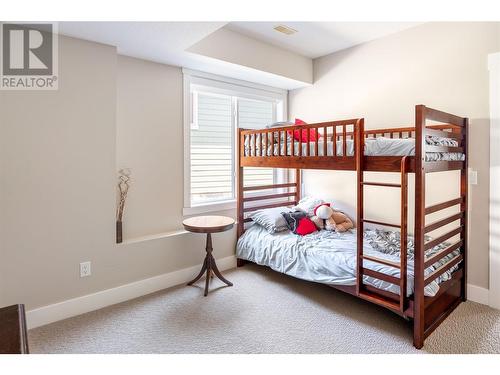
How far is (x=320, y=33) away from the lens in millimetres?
3158

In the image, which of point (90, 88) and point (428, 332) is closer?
point (428, 332)

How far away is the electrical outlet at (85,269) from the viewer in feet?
8.16

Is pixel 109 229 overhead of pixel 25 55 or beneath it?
beneath

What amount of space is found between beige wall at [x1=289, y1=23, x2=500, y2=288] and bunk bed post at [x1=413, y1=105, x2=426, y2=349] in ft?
3.43

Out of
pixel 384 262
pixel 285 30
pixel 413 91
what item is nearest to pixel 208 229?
pixel 384 262

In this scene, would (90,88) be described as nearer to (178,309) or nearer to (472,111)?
(178,309)

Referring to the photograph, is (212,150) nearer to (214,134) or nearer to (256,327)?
(214,134)

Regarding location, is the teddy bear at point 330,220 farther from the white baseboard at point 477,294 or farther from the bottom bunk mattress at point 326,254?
the white baseboard at point 477,294

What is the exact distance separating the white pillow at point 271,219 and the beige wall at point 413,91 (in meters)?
0.80

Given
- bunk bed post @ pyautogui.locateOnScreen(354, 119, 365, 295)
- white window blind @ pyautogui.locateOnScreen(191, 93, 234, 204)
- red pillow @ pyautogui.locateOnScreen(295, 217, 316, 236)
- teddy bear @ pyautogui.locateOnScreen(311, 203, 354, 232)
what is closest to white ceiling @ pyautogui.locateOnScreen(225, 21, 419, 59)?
white window blind @ pyautogui.locateOnScreen(191, 93, 234, 204)

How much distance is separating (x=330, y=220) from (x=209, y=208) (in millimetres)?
1385
